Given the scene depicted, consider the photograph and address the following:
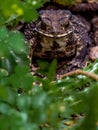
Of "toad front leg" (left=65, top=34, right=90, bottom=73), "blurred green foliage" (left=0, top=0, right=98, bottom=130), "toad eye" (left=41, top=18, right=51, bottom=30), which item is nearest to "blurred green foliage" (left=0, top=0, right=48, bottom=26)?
"blurred green foliage" (left=0, top=0, right=98, bottom=130)

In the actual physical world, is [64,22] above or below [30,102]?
above

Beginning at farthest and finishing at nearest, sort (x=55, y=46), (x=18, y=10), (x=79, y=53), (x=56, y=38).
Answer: (x=79, y=53) → (x=55, y=46) → (x=56, y=38) → (x=18, y=10)

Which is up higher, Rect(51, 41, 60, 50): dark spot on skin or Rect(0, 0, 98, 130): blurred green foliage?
Rect(51, 41, 60, 50): dark spot on skin

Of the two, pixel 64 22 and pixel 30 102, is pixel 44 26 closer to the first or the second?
pixel 64 22

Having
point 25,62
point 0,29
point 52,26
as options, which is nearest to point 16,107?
point 0,29

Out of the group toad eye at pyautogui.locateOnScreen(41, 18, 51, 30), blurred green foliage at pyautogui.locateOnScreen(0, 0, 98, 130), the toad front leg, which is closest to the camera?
blurred green foliage at pyautogui.locateOnScreen(0, 0, 98, 130)

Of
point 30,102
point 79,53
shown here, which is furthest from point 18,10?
point 79,53

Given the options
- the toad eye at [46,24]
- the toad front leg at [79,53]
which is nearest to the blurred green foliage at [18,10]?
the toad eye at [46,24]

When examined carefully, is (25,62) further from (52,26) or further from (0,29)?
(52,26)

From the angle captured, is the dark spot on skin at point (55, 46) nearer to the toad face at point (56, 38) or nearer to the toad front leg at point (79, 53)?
the toad face at point (56, 38)

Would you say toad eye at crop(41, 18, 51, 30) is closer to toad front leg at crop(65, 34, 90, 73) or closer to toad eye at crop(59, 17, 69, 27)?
toad eye at crop(59, 17, 69, 27)

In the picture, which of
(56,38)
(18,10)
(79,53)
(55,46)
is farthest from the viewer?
(79,53)
